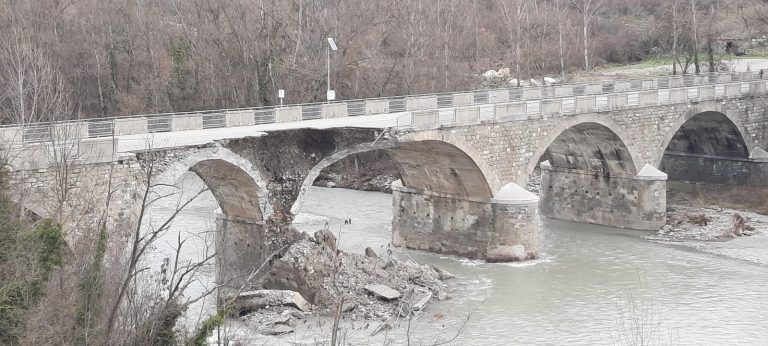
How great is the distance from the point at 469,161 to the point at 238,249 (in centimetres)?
781

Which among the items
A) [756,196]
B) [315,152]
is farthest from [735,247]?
[315,152]

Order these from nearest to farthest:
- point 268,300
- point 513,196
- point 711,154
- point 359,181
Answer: point 268,300 < point 513,196 < point 711,154 < point 359,181

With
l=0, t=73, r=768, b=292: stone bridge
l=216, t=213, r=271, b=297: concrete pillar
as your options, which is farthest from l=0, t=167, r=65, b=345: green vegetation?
l=216, t=213, r=271, b=297: concrete pillar

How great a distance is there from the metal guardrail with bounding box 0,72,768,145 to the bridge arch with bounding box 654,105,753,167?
1441 millimetres

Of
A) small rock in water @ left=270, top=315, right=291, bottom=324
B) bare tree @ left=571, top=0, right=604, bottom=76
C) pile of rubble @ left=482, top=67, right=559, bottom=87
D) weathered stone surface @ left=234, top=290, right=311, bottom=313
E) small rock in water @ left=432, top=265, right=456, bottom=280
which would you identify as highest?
bare tree @ left=571, top=0, right=604, bottom=76

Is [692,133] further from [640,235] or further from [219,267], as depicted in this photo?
[219,267]

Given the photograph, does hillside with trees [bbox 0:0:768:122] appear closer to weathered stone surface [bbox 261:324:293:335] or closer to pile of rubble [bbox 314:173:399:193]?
pile of rubble [bbox 314:173:399:193]

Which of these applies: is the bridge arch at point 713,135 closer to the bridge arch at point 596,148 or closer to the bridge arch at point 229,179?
the bridge arch at point 596,148

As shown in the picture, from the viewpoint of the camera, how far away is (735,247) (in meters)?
32.0

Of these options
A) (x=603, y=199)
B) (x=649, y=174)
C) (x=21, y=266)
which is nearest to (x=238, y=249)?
(x=21, y=266)

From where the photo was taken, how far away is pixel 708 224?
35.3 metres

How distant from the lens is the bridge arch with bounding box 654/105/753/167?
40.2 metres

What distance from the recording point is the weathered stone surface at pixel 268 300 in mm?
22844

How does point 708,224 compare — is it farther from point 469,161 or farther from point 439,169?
point 439,169
